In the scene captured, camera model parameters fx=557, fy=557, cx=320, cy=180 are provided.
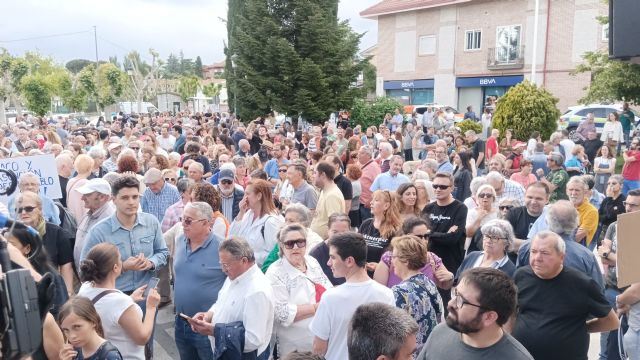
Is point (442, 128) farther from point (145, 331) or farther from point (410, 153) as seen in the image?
point (145, 331)

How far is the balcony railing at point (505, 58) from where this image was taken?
34312 mm

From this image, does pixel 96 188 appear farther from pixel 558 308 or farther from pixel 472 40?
pixel 472 40

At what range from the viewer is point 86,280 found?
366cm

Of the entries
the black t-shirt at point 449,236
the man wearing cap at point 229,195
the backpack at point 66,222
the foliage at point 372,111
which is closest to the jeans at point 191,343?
the backpack at point 66,222

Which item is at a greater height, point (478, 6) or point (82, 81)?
point (478, 6)

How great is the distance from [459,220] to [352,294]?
7.85ft

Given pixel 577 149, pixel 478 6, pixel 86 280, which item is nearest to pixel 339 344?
pixel 86 280

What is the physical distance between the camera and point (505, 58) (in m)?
35.1

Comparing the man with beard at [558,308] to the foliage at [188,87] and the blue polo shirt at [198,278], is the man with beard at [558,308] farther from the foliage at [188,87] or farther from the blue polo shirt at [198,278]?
the foliage at [188,87]

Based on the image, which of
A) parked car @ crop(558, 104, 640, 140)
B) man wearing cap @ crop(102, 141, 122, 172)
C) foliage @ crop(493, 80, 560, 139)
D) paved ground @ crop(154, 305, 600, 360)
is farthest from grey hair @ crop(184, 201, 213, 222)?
parked car @ crop(558, 104, 640, 140)

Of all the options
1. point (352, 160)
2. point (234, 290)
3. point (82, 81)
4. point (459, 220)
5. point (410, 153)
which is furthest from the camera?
point (82, 81)

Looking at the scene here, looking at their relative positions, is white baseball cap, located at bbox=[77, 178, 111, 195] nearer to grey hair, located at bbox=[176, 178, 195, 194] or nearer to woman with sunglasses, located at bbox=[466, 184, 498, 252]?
grey hair, located at bbox=[176, 178, 195, 194]

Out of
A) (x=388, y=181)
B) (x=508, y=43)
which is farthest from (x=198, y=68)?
(x=388, y=181)

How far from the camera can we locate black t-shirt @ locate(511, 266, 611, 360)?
371 centimetres
